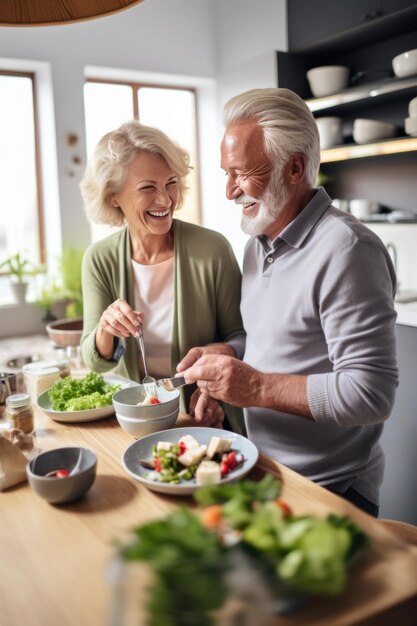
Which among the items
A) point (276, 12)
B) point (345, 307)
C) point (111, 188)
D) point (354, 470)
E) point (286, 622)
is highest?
point (276, 12)

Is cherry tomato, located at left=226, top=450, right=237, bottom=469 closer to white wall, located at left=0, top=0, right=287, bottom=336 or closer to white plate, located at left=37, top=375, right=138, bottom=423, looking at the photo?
white plate, located at left=37, top=375, right=138, bottom=423

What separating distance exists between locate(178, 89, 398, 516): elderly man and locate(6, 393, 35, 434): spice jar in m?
0.40

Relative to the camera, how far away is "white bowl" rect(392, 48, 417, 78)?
3.07 metres

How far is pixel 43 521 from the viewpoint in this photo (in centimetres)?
103

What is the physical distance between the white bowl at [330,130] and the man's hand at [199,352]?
7.72 feet

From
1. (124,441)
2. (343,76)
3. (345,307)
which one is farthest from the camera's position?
(343,76)

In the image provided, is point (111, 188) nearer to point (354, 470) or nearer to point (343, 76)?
point (354, 470)

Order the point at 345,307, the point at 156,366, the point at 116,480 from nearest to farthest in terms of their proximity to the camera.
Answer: the point at 116,480, the point at 345,307, the point at 156,366

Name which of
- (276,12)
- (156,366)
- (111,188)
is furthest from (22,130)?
(156,366)

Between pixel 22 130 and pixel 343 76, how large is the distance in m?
2.14

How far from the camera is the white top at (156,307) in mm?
1891

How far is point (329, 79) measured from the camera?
143 inches

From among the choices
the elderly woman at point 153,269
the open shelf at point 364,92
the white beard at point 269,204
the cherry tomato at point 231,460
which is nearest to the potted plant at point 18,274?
the elderly woman at point 153,269

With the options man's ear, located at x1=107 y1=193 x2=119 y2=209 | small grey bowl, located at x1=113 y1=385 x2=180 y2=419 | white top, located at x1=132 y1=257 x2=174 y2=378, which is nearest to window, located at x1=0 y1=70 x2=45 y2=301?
man's ear, located at x1=107 y1=193 x2=119 y2=209
